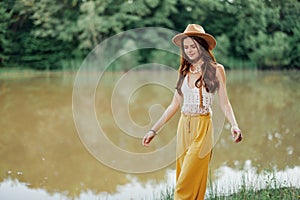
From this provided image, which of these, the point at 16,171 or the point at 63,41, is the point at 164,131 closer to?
the point at 16,171

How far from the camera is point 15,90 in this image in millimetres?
10070

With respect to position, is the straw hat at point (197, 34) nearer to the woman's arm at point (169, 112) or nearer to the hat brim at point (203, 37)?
the hat brim at point (203, 37)

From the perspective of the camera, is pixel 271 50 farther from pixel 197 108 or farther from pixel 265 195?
pixel 197 108

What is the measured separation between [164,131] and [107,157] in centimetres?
137

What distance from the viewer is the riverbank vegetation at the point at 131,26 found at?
1534 cm

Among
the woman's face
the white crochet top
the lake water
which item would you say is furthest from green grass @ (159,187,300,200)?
the woman's face

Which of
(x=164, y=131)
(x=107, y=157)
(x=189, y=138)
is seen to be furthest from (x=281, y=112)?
(x=189, y=138)

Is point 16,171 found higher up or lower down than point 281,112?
lower down

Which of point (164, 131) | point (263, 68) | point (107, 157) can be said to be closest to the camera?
point (107, 157)

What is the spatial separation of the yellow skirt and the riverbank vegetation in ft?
42.4

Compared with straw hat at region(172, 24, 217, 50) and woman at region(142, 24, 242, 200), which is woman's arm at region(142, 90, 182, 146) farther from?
straw hat at region(172, 24, 217, 50)

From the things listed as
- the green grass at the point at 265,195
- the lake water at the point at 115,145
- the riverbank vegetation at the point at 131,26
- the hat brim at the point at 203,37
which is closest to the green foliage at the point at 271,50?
the riverbank vegetation at the point at 131,26

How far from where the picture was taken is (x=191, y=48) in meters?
1.90

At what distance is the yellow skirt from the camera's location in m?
1.85
